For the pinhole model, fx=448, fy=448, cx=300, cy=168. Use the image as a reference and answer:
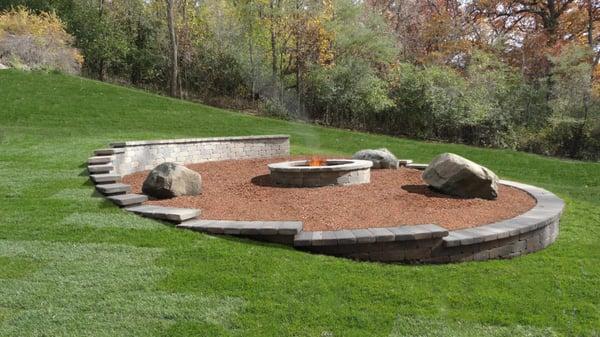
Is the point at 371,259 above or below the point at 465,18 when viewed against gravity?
below

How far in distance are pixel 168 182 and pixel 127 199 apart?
2.00ft

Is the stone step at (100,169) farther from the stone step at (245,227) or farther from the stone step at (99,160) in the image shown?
the stone step at (245,227)

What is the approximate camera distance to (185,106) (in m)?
15.6

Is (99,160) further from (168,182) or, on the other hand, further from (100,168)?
(168,182)

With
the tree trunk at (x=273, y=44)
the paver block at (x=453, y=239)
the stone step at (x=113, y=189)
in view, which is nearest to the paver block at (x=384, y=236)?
the paver block at (x=453, y=239)

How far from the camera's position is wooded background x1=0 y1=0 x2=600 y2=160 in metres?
16.2

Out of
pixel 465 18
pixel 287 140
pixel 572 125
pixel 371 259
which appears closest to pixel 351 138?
pixel 287 140

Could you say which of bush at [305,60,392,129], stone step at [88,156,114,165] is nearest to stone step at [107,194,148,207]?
stone step at [88,156,114,165]

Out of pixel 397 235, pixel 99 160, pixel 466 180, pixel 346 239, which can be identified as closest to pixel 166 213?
pixel 346 239

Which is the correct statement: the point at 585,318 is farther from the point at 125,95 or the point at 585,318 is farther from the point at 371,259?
the point at 125,95

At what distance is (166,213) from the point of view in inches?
183

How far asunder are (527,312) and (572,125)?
1458cm

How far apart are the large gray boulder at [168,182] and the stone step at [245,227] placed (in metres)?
1.13

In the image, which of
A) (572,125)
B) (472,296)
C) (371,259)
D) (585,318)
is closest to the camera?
(585,318)
